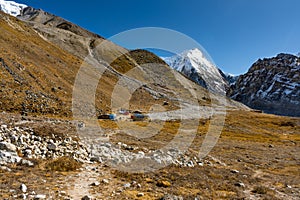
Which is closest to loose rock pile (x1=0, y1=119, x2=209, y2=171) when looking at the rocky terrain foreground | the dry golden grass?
the rocky terrain foreground

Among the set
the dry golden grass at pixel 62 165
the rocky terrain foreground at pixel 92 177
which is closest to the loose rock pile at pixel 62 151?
the rocky terrain foreground at pixel 92 177

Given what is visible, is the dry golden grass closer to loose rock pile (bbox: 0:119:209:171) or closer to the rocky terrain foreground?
the rocky terrain foreground

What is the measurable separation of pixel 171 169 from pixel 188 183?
2.71 meters

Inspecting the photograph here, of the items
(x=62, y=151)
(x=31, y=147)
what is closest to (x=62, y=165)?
(x=62, y=151)

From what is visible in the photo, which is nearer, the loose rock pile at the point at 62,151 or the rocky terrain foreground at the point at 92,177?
the rocky terrain foreground at the point at 92,177

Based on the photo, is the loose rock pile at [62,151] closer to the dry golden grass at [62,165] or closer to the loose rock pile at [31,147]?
the loose rock pile at [31,147]

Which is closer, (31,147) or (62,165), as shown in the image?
(62,165)

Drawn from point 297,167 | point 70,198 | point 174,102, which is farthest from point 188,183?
point 174,102

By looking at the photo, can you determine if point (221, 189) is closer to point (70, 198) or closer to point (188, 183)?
point (188, 183)

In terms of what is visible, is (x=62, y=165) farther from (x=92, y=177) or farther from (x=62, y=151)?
(x=62, y=151)

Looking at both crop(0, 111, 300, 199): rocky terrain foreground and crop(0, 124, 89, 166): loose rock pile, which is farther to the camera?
crop(0, 124, 89, 166): loose rock pile

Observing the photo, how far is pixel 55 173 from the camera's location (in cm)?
1218

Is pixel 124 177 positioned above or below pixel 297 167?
below

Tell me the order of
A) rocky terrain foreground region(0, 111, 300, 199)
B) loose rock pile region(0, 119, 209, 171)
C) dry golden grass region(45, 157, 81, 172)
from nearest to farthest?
1. rocky terrain foreground region(0, 111, 300, 199)
2. dry golden grass region(45, 157, 81, 172)
3. loose rock pile region(0, 119, 209, 171)
